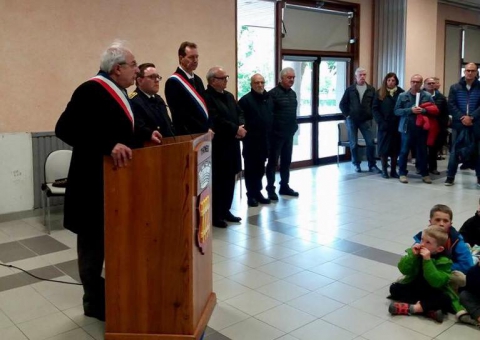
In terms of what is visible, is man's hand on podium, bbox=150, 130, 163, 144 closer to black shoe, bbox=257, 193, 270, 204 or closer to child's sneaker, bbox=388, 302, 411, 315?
child's sneaker, bbox=388, 302, 411, 315

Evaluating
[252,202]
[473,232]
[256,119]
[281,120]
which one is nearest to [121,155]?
[473,232]

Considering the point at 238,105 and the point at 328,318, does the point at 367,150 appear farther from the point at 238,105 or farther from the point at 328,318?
the point at 328,318

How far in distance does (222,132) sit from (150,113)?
1.33m

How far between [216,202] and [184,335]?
8.83 feet

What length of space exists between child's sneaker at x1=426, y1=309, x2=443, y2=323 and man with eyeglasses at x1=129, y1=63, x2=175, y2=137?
203cm

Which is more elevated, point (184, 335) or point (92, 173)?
point (92, 173)

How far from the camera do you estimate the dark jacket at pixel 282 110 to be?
610 cm

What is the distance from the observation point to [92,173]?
2.65 m

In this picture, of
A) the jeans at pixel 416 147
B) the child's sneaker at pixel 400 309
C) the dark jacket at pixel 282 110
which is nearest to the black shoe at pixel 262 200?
the dark jacket at pixel 282 110

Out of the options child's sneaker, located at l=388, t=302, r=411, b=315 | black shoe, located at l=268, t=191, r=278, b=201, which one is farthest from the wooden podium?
black shoe, located at l=268, t=191, r=278, b=201

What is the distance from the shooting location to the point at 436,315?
2893mm

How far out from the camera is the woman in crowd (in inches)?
294

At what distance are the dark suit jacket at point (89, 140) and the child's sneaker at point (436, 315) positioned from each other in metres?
1.91

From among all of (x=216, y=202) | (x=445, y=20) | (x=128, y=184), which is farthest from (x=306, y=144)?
(x=128, y=184)
